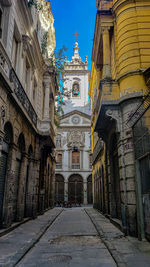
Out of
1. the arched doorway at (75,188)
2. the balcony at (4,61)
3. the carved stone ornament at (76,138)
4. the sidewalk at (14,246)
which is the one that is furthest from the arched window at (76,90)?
the sidewalk at (14,246)

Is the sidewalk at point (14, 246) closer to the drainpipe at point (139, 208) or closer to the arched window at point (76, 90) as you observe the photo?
the drainpipe at point (139, 208)

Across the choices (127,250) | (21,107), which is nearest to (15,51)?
(21,107)

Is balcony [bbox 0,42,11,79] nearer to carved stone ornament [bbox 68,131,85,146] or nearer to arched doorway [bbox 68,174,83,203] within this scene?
arched doorway [bbox 68,174,83,203]

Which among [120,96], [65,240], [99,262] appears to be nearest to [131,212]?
[65,240]

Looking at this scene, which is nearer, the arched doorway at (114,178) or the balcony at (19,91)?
the balcony at (19,91)

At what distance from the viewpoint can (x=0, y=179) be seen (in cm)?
857

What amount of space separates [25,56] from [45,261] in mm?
10267

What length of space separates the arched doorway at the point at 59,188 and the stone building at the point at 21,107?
20609mm

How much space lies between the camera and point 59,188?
125ft

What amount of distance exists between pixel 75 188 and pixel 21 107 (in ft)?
97.5

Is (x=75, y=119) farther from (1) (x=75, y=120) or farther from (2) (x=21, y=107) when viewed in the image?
(2) (x=21, y=107)

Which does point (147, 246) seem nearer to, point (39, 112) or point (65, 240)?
point (65, 240)

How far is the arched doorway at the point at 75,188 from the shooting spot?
1467 inches

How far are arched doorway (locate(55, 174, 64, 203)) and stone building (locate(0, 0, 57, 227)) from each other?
20.6m
